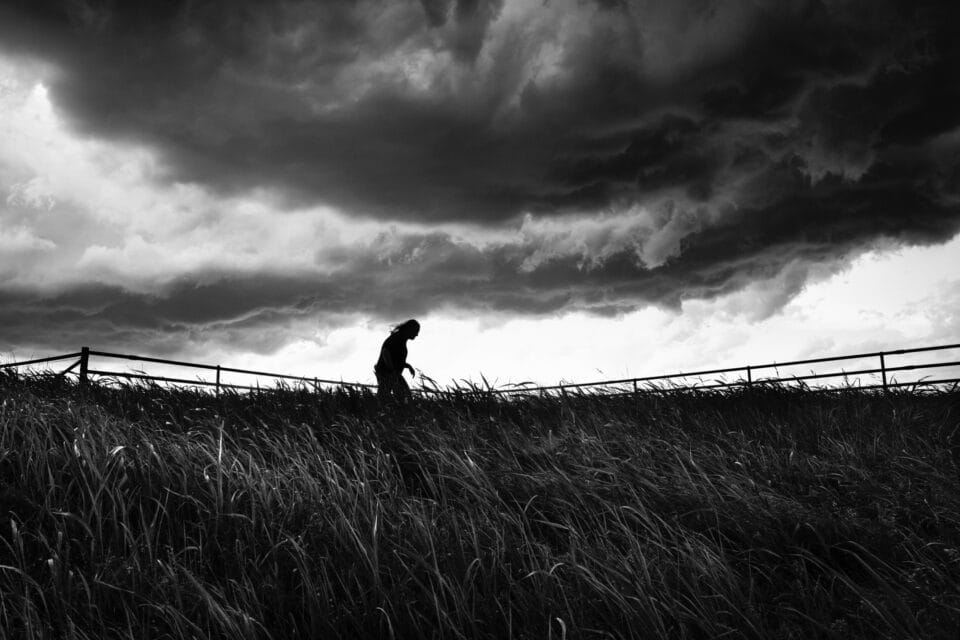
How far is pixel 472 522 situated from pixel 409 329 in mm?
7328

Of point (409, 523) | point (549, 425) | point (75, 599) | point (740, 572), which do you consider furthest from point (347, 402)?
point (740, 572)

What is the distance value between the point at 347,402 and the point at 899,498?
515 cm

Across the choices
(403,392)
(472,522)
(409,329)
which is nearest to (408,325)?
(409,329)

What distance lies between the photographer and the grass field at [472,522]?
3.40 meters

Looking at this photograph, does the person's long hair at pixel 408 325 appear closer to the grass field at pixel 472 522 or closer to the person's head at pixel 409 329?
the person's head at pixel 409 329

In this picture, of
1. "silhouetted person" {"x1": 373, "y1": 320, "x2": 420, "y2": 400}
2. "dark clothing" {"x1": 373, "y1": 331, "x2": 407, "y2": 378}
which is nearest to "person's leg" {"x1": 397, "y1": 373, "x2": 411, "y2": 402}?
"silhouetted person" {"x1": 373, "y1": 320, "x2": 420, "y2": 400}

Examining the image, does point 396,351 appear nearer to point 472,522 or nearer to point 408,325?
point 408,325

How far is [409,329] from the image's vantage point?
11.3 meters

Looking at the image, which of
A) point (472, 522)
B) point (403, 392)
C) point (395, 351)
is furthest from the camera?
point (395, 351)

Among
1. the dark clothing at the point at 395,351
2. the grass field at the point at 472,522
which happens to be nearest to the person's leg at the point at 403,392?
the grass field at the point at 472,522

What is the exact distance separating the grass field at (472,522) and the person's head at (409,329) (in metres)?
3.69

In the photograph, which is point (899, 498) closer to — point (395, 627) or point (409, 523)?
point (409, 523)

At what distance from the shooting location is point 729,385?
8.78m

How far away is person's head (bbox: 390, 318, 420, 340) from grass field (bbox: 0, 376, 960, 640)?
3693 mm
